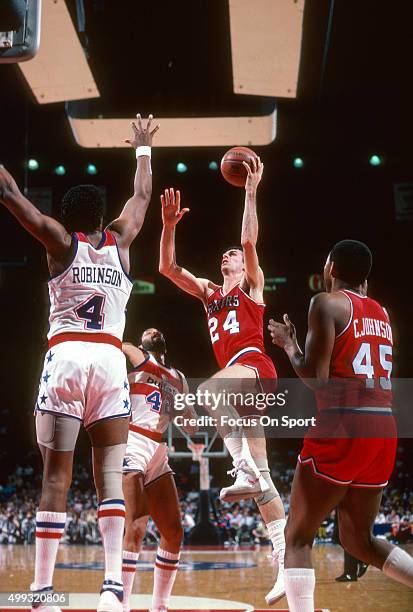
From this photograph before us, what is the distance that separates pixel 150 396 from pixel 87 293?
1.99 m

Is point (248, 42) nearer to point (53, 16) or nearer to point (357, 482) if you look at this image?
point (53, 16)

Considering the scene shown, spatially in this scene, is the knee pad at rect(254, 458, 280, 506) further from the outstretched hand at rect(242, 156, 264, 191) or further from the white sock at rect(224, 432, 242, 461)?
the outstretched hand at rect(242, 156, 264, 191)

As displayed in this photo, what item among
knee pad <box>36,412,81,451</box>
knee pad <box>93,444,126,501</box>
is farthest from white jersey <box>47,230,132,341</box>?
knee pad <box>93,444,126,501</box>

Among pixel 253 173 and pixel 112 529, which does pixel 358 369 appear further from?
pixel 253 173

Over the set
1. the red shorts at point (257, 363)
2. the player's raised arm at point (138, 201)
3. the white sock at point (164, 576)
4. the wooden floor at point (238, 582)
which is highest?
the player's raised arm at point (138, 201)

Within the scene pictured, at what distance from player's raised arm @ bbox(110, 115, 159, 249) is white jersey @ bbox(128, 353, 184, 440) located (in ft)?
5.60

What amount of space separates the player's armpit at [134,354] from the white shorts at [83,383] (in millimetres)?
1878

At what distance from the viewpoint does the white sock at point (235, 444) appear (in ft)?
17.2

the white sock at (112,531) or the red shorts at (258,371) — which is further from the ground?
the red shorts at (258,371)

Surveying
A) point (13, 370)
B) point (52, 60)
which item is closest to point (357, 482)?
point (52, 60)

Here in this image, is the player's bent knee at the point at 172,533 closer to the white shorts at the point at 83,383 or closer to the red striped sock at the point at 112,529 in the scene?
the red striped sock at the point at 112,529

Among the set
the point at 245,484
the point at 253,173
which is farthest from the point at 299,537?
the point at 253,173

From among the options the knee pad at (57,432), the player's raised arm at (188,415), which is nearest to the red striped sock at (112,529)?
the knee pad at (57,432)

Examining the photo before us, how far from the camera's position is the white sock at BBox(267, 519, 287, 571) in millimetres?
4934
